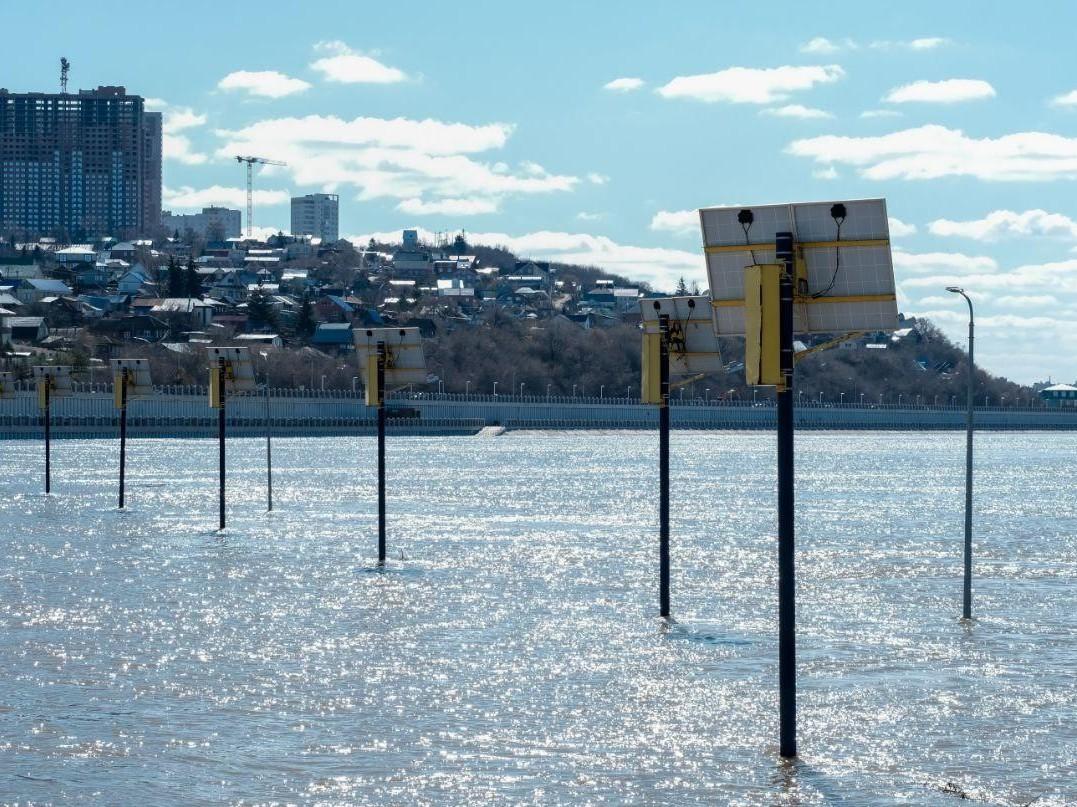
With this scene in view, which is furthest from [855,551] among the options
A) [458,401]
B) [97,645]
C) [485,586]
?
[458,401]

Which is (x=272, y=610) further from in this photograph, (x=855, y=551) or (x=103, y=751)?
(x=855, y=551)

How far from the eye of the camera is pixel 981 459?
14150cm

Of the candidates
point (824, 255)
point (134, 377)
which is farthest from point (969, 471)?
point (134, 377)

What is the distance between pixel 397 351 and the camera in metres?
37.1

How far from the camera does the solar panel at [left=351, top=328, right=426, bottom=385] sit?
121 feet

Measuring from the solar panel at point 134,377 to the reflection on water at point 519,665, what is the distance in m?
6.30

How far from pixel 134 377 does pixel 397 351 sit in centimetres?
2283

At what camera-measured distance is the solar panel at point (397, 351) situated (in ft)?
121

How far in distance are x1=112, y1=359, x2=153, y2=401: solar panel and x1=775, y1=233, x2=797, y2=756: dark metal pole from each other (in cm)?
4299

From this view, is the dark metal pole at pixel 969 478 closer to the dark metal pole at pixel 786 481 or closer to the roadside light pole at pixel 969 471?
the roadside light pole at pixel 969 471

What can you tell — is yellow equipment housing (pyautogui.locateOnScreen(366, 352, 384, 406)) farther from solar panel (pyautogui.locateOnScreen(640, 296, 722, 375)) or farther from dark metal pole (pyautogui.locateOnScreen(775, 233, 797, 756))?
dark metal pole (pyautogui.locateOnScreen(775, 233, 797, 756))

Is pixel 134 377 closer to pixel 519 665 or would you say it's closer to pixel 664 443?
pixel 664 443

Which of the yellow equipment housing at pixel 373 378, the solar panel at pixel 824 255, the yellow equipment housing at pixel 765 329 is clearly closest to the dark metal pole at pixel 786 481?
the yellow equipment housing at pixel 765 329

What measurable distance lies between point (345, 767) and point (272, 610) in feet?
39.6
